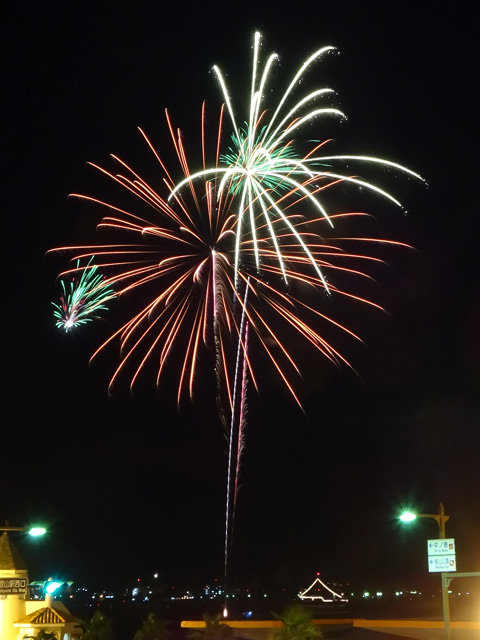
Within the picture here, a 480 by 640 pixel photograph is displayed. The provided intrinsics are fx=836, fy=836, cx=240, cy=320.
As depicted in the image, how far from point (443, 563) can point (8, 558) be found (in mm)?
17801

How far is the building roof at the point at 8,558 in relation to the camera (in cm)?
3406

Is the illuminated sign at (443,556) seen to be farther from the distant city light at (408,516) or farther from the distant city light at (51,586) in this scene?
the distant city light at (51,586)

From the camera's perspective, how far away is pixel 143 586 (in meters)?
142

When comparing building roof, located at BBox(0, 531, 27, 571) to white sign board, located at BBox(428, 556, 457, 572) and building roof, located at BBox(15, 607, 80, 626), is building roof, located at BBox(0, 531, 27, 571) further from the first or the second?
white sign board, located at BBox(428, 556, 457, 572)

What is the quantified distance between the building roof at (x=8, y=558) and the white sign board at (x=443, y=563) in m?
17.2

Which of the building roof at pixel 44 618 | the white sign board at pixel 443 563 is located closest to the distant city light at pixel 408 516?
the white sign board at pixel 443 563

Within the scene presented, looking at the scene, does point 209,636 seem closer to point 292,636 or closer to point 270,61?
point 292,636

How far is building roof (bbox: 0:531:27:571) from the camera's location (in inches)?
1341

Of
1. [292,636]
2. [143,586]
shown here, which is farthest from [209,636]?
[143,586]

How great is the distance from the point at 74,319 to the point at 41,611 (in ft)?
41.4

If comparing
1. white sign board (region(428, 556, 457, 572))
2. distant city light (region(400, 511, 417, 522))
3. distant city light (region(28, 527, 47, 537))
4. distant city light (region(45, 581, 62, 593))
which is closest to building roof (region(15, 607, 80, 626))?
distant city light (region(45, 581, 62, 593))

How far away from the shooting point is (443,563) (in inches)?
1042

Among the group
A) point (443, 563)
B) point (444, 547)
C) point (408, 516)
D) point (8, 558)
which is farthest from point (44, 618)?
point (444, 547)

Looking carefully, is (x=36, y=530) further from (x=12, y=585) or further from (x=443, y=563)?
(x=443, y=563)
